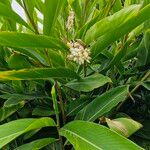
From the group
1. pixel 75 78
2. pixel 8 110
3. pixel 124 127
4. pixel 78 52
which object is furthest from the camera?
pixel 8 110

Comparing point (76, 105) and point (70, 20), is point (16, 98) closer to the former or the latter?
point (76, 105)

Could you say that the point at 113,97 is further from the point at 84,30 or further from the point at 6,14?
the point at 6,14

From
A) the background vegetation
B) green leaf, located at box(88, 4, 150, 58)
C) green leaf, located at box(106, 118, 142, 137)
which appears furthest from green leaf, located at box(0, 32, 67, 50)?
green leaf, located at box(106, 118, 142, 137)

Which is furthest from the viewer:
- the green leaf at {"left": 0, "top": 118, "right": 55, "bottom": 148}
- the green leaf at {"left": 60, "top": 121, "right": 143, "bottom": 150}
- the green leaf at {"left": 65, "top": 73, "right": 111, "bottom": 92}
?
the green leaf at {"left": 65, "top": 73, "right": 111, "bottom": 92}

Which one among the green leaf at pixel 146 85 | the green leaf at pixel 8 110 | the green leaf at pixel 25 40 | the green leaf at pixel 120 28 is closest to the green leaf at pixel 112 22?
the green leaf at pixel 120 28

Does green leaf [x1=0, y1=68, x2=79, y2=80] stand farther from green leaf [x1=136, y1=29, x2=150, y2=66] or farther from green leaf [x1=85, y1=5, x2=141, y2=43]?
green leaf [x1=136, y1=29, x2=150, y2=66]

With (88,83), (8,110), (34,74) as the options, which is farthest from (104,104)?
(8,110)
